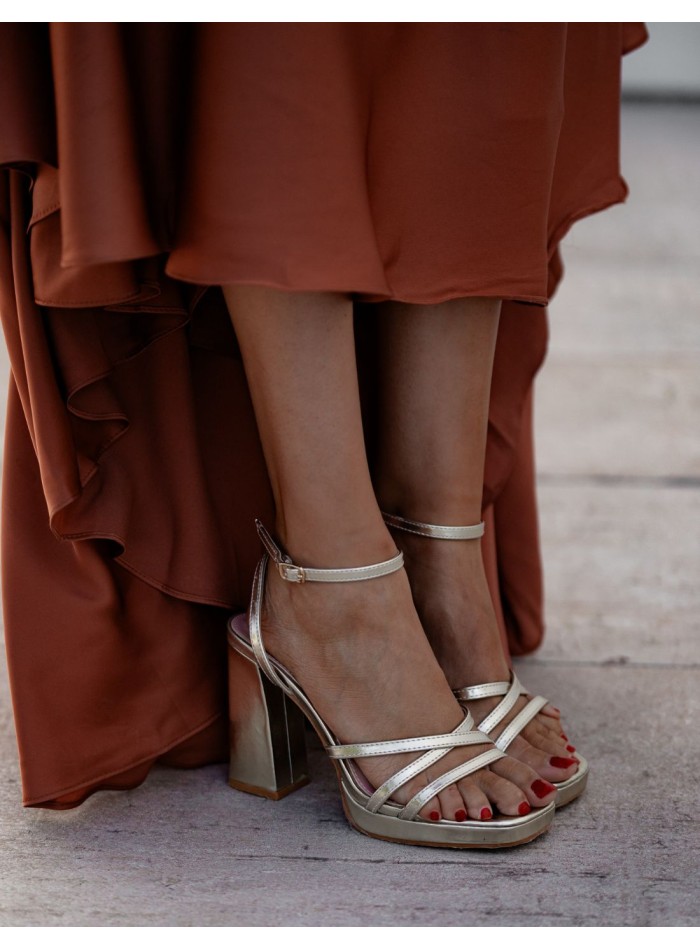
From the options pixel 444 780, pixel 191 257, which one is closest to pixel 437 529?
pixel 444 780

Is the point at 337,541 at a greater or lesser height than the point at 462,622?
greater

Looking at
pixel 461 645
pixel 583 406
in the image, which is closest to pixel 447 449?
pixel 461 645

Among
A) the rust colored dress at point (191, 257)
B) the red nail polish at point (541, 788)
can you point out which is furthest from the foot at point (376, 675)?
the rust colored dress at point (191, 257)

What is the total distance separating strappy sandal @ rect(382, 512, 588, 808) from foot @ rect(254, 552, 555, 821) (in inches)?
1.7

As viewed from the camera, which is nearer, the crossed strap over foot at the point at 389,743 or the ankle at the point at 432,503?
the crossed strap over foot at the point at 389,743

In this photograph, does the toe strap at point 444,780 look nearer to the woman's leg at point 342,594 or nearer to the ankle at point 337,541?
the woman's leg at point 342,594

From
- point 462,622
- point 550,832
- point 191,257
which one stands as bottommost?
point 550,832

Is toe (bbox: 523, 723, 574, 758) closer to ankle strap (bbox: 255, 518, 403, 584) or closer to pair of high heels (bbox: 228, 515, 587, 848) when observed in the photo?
pair of high heels (bbox: 228, 515, 587, 848)

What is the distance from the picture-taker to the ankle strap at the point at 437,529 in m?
0.96

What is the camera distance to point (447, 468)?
0.94 metres

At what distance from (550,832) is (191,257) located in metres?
0.56

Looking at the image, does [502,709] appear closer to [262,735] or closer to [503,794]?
[503,794]
